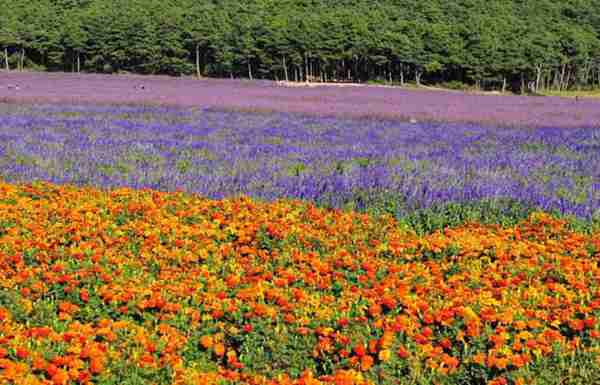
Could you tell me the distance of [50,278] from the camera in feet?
23.9

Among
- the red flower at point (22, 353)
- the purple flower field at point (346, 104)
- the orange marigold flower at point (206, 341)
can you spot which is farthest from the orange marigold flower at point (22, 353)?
the purple flower field at point (346, 104)

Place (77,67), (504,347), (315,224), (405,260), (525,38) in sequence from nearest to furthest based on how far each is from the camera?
(504,347), (405,260), (315,224), (525,38), (77,67)

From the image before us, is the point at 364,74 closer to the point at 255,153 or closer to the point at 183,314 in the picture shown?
the point at 255,153

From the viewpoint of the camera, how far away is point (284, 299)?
Result: 6.92 meters

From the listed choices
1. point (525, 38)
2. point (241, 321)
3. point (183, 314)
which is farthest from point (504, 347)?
point (525, 38)

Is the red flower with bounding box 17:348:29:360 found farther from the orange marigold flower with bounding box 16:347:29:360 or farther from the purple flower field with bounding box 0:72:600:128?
the purple flower field with bounding box 0:72:600:128

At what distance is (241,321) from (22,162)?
8.59 meters

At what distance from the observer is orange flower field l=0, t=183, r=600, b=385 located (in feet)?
19.0

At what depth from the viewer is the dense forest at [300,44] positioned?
77.2 m

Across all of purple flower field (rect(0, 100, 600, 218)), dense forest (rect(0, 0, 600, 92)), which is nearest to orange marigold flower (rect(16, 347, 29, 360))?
purple flower field (rect(0, 100, 600, 218))

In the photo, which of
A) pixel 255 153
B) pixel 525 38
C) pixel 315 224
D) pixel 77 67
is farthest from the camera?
pixel 77 67

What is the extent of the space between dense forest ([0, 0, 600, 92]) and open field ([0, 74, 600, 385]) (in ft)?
202

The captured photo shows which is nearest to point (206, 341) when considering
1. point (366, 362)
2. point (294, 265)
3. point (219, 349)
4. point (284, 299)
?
point (219, 349)

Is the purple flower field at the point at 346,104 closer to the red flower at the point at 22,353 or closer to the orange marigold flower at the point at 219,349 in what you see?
the orange marigold flower at the point at 219,349
